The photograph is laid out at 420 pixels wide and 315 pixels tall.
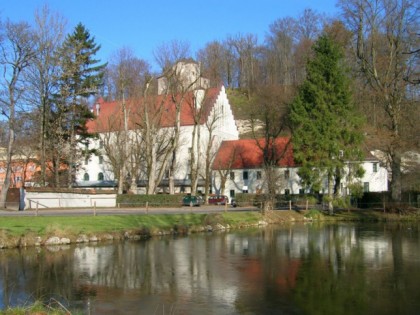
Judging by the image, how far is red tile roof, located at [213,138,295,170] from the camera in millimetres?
67188

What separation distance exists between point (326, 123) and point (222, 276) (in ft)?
105

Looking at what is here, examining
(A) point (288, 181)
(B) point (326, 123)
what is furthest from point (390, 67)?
→ (A) point (288, 181)

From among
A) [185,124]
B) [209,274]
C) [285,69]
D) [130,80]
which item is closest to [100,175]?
[185,124]

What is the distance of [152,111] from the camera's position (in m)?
60.2

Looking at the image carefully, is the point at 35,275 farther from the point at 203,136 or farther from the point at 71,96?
the point at 203,136

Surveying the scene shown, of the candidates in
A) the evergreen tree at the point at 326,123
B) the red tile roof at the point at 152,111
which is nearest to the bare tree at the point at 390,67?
the evergreen tree at the point at 326,123

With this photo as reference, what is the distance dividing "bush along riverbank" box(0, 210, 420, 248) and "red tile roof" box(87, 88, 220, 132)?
1961cm

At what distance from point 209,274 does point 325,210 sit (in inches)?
1260

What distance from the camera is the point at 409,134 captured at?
140 feet

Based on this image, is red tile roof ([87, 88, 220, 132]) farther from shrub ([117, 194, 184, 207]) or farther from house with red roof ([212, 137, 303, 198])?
shrub ([117, 194, 184, 207])

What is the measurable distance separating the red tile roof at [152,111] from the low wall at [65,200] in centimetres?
1118

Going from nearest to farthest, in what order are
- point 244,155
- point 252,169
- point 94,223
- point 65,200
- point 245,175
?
point 94,223 < point 65,200 < point 252,169 < point 245,175 < point 244,155

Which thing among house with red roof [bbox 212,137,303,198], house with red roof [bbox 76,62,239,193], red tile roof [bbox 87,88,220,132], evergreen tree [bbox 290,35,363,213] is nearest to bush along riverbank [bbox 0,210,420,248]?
evergreen tree [bbox 290,35,363,213]

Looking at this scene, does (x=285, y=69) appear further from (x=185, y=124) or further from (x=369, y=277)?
(x=369, y=277)
